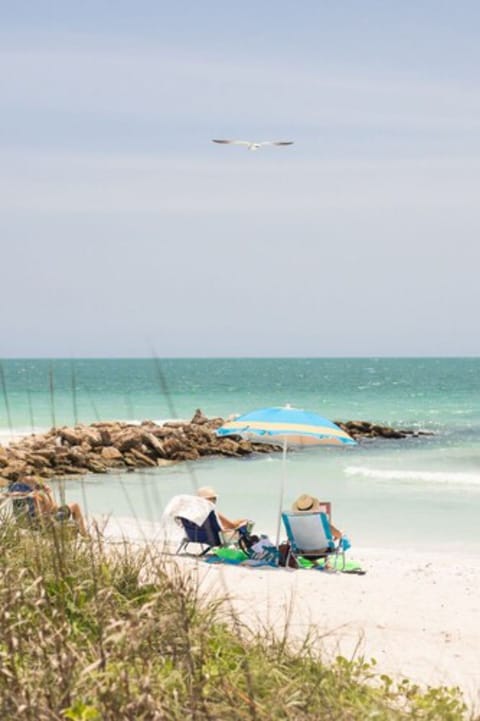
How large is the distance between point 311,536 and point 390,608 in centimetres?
180

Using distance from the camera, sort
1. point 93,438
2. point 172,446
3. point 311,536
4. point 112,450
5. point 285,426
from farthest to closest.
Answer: point 93,438 → point 172,446 → point 112,450 → point 285,426 → point 311,536

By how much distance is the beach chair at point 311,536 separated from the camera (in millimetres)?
9734

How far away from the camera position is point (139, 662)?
3355mm

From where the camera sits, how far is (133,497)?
52.2ft

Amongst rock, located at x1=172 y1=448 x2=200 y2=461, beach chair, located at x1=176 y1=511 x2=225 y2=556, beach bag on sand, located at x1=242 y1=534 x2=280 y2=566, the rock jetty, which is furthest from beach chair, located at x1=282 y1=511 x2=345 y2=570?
rock, located at x1=172 y1=448 x2=200 y2=461

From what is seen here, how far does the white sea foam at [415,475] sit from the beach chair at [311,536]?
8502 millimetres

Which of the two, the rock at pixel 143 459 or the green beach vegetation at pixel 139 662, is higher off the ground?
the green beach vegetation at pixel 139 662

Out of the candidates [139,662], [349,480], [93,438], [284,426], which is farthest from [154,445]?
[139,662]

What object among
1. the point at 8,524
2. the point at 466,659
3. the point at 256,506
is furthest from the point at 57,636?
the point at 256,506

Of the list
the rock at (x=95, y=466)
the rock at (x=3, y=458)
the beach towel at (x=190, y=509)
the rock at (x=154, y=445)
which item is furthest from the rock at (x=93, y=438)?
the beach towel at (x=190, y=509)

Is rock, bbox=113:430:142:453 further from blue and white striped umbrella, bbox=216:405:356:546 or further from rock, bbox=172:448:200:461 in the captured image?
blue and white striped umbrella, bbox=216:405:356:546

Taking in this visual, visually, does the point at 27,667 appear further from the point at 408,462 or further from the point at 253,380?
the point at 253,380

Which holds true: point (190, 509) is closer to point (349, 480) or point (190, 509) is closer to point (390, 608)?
point (390, 608)

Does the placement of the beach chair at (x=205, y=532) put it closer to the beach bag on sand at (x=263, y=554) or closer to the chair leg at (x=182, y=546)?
the chair leg at (x=182, y=546)
